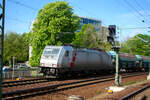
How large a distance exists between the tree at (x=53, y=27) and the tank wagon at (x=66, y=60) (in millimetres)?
7093

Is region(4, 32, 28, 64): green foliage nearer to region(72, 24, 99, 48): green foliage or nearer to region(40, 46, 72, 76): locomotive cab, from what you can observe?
region(72, 24, 99, 48): green foliage

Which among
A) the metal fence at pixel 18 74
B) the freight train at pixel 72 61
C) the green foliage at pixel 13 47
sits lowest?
the metal fence at pixel 18 74

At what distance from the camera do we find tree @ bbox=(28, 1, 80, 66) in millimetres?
29958

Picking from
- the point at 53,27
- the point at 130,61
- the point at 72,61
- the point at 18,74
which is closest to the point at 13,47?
the point at 53,27

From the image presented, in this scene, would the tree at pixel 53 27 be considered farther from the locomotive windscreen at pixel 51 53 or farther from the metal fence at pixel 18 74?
the locomotive windscreen at pixel 51 53

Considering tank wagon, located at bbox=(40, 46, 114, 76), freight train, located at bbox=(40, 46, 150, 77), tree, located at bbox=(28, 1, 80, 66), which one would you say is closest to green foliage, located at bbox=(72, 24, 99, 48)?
tree, located at bbox=(28, 1, 80, 66)

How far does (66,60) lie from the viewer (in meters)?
19.7

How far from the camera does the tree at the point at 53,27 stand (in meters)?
30.0

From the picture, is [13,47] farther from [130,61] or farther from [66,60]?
[66,60]

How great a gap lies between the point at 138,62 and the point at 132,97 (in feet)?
99.6

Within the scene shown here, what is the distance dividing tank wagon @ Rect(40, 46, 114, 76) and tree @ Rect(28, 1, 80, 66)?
709 cm

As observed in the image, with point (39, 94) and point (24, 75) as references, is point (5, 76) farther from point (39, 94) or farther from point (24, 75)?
point (39, 94)

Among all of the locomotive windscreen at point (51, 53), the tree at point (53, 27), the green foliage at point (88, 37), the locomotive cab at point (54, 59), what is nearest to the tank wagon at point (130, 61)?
the tree at point (53, 27)

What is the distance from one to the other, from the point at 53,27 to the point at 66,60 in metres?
11.3
